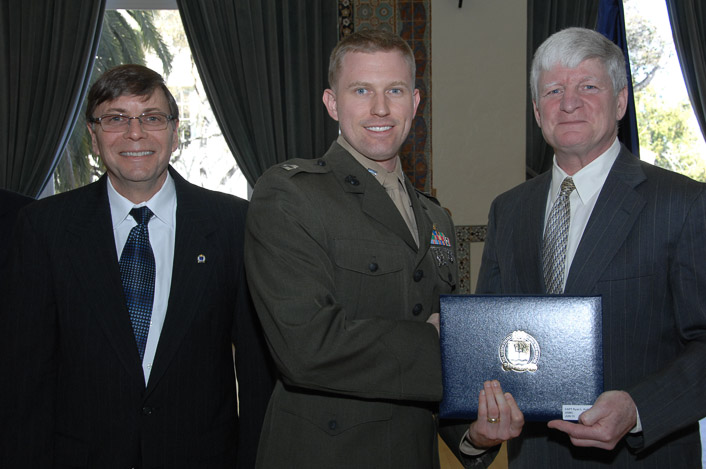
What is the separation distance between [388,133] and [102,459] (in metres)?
1.21

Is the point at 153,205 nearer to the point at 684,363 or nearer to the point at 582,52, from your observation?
the point at 582,52

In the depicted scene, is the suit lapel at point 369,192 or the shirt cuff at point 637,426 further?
the suit lapel at point 369,192

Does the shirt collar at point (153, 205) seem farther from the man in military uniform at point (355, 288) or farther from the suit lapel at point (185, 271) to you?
the man in military uniform at point (355, 288)

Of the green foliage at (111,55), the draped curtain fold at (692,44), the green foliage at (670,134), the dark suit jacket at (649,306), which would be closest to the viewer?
the dark suit jacket at (649,306)

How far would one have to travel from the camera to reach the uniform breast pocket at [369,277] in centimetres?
165

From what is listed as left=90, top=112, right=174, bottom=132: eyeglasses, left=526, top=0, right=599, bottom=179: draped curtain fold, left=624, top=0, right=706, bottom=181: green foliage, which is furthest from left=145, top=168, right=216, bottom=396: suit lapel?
left=624, top=0, right=706, bottom=181: green foliage

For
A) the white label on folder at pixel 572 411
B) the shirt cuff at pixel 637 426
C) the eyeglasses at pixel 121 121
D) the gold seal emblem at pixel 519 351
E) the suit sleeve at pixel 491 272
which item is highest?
the eyeglasses at pixel 121 121

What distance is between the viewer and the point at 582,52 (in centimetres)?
175

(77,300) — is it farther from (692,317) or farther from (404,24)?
(404,24)

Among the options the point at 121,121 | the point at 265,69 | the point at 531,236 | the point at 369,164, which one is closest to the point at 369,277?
the point at 369,164

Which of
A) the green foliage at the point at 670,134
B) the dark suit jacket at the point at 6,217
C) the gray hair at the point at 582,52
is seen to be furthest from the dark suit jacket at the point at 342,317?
the green foliage at the point at 670,134

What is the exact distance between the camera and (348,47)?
1771mm

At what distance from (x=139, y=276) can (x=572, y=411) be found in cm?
125

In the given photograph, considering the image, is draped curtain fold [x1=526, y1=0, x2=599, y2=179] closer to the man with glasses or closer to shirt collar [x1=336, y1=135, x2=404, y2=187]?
shirt collar [x1=336, y1=135, x2=404, y2=187]
